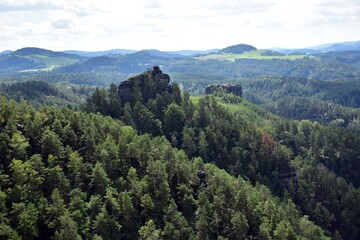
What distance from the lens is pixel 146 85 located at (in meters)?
185

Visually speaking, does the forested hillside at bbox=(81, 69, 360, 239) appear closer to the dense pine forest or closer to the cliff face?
the dense pine forest

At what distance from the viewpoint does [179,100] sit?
18712 cm

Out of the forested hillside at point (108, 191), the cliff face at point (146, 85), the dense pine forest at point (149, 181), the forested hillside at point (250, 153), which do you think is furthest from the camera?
the cliff face at point (146, 85)

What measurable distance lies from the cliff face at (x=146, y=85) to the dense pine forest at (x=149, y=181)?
277 inches

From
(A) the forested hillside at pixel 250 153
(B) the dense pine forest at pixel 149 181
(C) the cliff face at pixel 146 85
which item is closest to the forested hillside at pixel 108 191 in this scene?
(B) the dense pine forest at pixel 149 181

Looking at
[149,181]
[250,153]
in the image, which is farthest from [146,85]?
[149,181]

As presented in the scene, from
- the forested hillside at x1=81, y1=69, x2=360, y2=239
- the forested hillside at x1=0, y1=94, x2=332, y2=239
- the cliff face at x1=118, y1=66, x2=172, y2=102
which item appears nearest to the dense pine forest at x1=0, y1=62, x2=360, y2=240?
the forested hillside at x1=0, y1=94, x2=332, y2=239

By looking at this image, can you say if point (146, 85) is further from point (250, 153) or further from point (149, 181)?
point (149, 181)

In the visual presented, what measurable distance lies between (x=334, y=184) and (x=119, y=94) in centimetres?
9896

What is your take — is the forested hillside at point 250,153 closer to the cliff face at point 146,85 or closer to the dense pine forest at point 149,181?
the dense pine forest at point 149,181

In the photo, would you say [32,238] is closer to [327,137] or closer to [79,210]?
[79,210]

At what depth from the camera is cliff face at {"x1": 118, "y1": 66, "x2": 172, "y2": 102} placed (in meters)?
179

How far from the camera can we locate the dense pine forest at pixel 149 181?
86250 millimetres

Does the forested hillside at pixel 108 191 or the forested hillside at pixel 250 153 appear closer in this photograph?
the forested hillside at pixel 108 191
